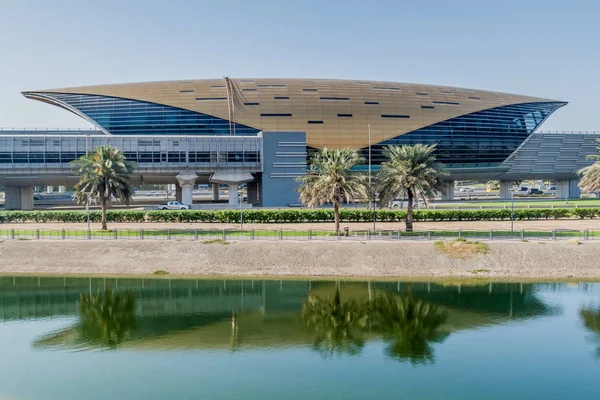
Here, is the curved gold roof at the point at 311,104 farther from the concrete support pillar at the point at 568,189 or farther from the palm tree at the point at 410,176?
the palm tree at the point at 410,176

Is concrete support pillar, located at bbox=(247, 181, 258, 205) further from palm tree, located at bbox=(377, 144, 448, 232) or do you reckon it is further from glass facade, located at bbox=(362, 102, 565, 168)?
palm tree, located at bbox=(377, 144, 448, 232)

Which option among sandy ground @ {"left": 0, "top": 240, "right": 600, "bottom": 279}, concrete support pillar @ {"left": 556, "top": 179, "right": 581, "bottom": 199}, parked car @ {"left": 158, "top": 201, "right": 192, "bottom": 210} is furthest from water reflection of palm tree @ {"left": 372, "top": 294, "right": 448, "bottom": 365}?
concrete support pillar @ {"left": 556, "top": 179, "right": 581, "bottom": 199}

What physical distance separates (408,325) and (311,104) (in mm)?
64435

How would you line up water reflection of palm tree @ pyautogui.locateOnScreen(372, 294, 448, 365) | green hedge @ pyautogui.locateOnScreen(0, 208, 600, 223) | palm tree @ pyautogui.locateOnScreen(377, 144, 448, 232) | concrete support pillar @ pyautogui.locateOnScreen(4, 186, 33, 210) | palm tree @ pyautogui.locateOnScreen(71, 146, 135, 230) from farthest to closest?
concrete support pillar @ pyautogui.locateOnScreen(4, 186, 33, 210)
green hedge @ pyautogui.locateOnScreen(0, 208, 600, 223)
palm tree @ pyautogui.locateOnScreen(71, 146, 135, 230)
palm tree @ pyautogui.locateOnScreen(377, 144, 448, 232)
water reflection of palm tree @ pyautogui.locateOnScreen(372, 294, 448, 365)

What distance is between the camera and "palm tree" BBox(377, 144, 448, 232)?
47.3 metres

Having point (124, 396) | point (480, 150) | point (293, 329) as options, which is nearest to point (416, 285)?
point (293, 329)

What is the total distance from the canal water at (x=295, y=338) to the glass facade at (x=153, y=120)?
165ft

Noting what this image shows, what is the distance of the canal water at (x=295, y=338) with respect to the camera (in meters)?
20.6

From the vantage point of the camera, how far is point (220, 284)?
1531 inches

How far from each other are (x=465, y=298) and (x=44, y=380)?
85.2 feet

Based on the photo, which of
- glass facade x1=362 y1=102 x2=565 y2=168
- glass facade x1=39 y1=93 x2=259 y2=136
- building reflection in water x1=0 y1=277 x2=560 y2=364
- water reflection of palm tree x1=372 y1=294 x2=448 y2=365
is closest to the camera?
water reflection of palm tree x1=372 y1=294 x2=448 y2=365

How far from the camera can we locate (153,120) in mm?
87688

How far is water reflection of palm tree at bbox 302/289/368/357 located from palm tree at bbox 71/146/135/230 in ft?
88.5

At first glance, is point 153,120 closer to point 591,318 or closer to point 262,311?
point 262,311
